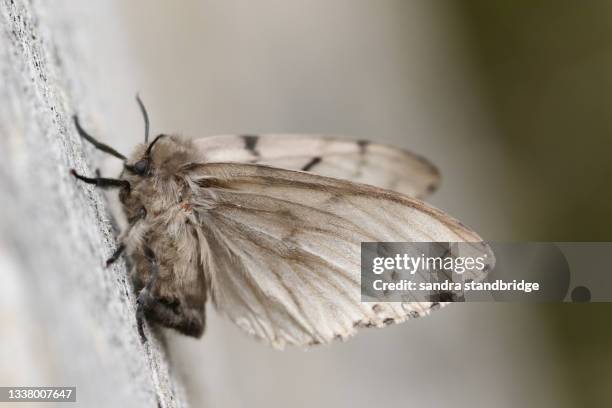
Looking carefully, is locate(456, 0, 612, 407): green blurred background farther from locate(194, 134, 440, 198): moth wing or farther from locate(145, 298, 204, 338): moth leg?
locate(145, 298, 204, 338): moth leg

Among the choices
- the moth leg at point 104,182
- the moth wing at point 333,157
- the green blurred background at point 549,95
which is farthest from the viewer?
the green blurred background at point 549,95

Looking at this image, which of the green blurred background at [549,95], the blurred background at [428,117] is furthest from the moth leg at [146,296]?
the green blurred background at [549,95]

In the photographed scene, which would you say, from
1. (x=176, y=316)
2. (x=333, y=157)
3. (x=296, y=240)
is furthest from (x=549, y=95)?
(x=176, y=316)

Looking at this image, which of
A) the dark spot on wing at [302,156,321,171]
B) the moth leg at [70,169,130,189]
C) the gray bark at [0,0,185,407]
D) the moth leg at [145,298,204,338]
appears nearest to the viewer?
the gray bark at [0,0,185,407]

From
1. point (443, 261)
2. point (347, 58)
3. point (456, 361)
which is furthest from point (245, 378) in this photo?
point (347, 58)

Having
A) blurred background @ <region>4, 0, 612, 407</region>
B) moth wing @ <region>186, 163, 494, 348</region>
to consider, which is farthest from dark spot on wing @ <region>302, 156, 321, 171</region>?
blurred background @ <region>4, 0, 612, 407</region>

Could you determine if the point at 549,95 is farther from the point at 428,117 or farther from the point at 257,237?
the point at 257,237

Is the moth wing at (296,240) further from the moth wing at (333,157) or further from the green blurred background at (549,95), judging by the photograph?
the green blurred background at (549,95)
